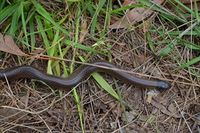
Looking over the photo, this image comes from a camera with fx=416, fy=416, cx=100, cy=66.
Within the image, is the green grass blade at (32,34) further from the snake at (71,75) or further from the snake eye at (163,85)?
the snake eye at (163,85)

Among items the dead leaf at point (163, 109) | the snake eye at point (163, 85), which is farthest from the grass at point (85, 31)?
the dead leaf at point (163, 109)

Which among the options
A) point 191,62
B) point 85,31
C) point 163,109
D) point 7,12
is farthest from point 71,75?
point 191,62

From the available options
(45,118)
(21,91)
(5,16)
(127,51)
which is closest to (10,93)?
(21,91)

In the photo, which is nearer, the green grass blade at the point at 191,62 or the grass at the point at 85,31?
the grass at the point at 85,31

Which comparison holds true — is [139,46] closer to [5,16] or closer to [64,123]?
[64,123]

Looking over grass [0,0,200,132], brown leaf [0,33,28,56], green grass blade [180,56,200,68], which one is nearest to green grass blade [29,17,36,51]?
grass [0,0,200,132]

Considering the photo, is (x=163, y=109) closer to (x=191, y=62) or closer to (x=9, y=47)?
(x=191, y=62)

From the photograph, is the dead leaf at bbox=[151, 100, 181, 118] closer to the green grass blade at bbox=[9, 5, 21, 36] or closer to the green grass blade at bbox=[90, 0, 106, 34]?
the green grass blade at bbox=[90, 0, 106, 34]
